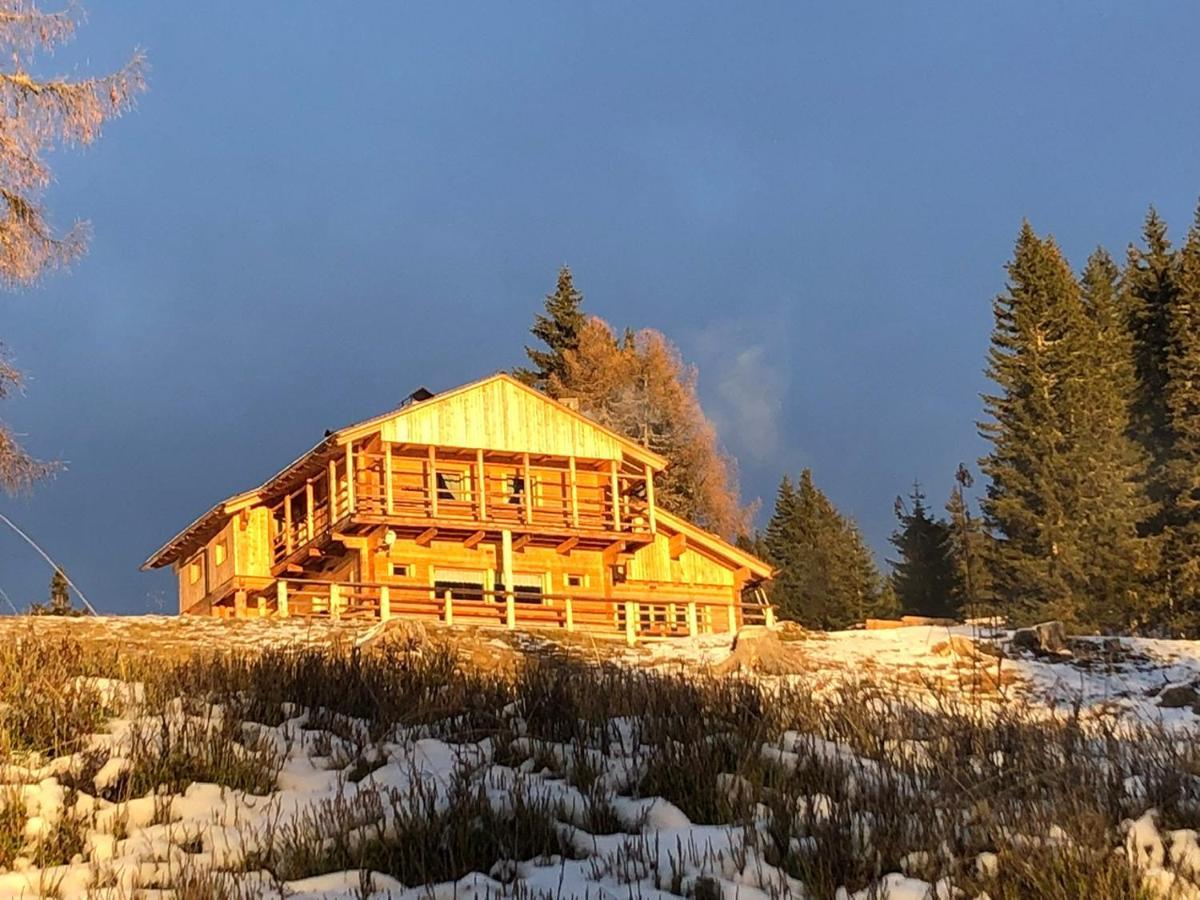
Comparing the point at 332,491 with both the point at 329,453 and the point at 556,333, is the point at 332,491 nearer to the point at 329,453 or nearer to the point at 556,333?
the point at 329,453

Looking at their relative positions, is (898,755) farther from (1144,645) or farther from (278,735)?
(1144,645)

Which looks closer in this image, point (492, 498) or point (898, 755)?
point (898, 755)

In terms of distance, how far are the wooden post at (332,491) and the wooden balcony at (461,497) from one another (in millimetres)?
25

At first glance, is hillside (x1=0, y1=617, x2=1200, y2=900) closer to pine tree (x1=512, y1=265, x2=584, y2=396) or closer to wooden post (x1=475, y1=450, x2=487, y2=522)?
wooden post (x1=475, y1=450, x2=487, y2=522)

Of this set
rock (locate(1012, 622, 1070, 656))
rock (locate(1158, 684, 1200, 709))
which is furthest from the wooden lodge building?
rock (locate(1158, 684, 1200, 709))

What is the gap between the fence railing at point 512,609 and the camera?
94.8ft

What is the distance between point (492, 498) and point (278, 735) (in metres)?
29.1

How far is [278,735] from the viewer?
8.20 meters

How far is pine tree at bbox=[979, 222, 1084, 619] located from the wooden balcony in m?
15.0

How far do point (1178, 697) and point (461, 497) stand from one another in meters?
23.8

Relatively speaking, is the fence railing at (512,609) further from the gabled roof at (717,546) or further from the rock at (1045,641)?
the rock at (1045,641)

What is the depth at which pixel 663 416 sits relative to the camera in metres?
55.5

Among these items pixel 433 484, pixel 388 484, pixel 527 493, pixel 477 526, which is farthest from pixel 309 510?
pixel 527 493

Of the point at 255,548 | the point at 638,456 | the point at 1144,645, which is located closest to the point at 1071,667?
the point at 1144,645
